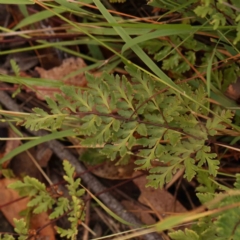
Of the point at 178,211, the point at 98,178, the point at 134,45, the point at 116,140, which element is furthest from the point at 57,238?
the point at 134,45

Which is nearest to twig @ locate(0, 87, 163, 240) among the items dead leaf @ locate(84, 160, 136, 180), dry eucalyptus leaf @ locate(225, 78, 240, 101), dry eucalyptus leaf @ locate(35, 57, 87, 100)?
dead leaf @ locate(84, 160, 136, 180)

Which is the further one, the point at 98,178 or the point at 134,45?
the point at 98,178

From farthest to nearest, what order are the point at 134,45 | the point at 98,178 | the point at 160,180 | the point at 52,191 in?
the point at 98,178
the point at 52,191
the point at 134,45
the point at 160,180

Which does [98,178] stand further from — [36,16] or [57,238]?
[36,16]

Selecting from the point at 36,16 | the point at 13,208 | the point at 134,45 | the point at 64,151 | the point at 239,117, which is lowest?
the point at 13,208

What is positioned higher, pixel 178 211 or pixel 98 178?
pixel 98 178

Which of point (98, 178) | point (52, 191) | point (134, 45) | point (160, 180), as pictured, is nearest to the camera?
point (160, 180)
